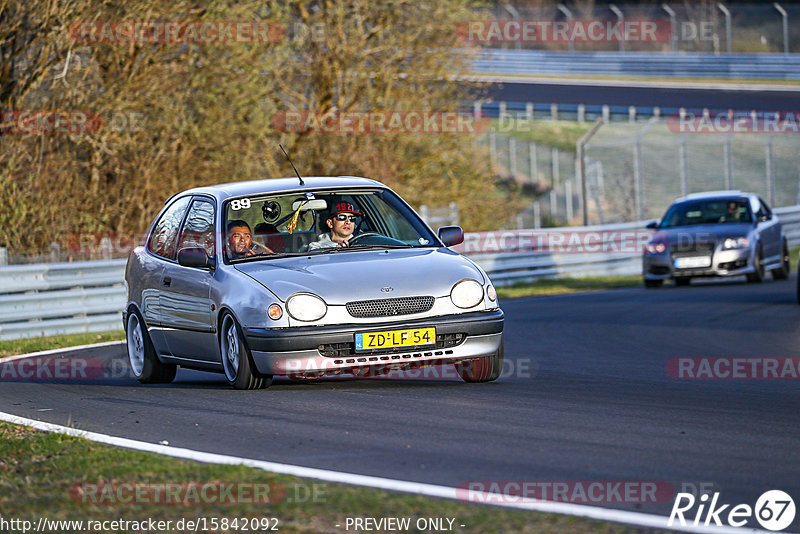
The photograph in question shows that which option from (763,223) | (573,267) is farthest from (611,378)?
(573,267)

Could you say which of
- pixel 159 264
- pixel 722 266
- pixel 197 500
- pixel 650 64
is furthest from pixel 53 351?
pixel 650 64

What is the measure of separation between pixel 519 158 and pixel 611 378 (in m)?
35.3

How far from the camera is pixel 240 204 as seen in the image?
32.8ft

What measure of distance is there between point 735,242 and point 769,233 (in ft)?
3.76

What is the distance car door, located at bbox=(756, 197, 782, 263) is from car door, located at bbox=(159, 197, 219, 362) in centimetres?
1439

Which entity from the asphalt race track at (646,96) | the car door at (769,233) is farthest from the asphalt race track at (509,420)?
the asphalt race track at (646,96)

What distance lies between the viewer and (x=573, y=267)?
27.1 meters

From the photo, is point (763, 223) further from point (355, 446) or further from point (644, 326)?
point (355, 446)

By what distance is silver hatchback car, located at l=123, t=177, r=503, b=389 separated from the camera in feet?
28.8

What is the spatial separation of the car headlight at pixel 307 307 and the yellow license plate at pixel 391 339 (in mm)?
285

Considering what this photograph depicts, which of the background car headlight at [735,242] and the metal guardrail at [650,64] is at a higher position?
the metal guardrail at [650,64]

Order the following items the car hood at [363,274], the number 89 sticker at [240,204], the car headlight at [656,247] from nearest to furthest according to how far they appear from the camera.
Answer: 1. the car hood at [363,274]
2. the number 89 sticker at [240,204]
3. the car headlight at [656,247]

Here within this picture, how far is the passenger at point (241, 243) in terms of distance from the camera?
9.67 meters

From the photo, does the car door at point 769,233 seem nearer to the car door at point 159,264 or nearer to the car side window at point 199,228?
the car door at point 159,264
